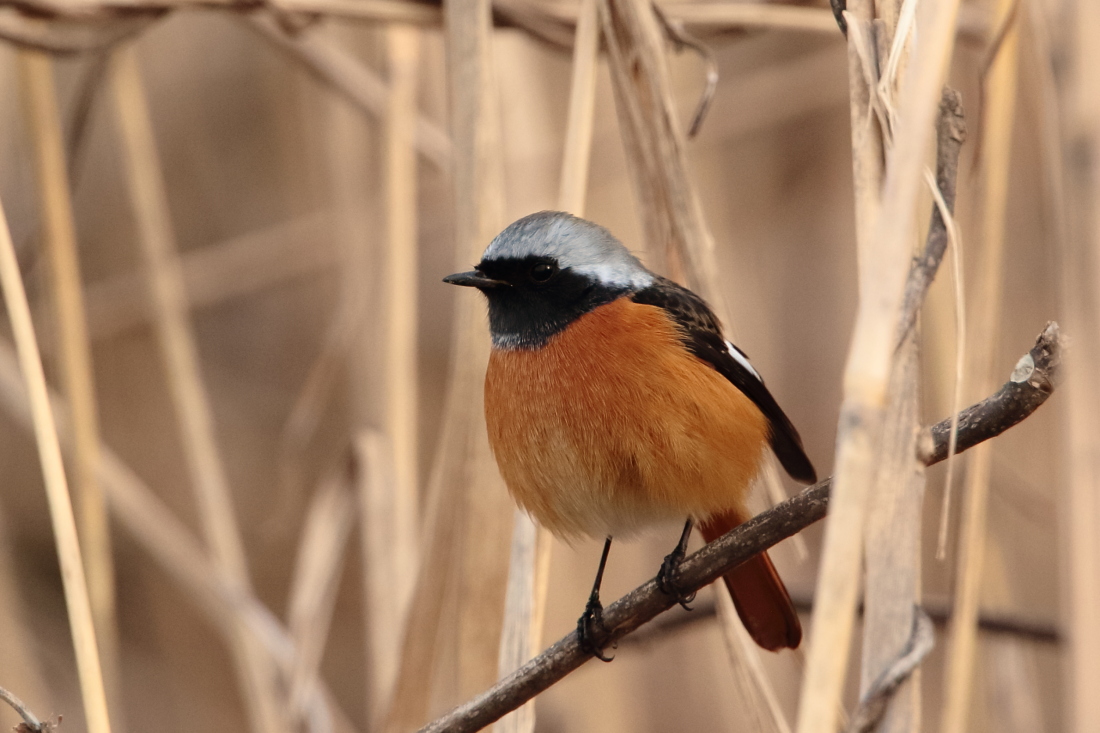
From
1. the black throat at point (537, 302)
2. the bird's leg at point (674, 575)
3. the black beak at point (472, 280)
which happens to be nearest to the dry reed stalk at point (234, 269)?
the black throat at point (537, 302)

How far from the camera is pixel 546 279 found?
8.34 ft

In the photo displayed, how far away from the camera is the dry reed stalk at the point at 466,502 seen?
193 centimetres

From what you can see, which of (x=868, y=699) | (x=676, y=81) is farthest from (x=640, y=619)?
(x=676, y=81)

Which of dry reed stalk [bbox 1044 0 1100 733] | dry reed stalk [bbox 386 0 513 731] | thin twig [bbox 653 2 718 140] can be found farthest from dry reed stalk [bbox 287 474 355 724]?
dry reed stalk [bbox 1044 0 1100 733]

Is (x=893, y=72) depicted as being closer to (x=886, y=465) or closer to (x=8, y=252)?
(x=886, y=465)

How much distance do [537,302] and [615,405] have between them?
41 centimetres

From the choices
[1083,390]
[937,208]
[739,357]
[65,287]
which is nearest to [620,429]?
[739,357]

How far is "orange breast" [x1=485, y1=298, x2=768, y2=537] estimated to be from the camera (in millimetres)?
2248

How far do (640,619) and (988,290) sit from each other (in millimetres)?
1055

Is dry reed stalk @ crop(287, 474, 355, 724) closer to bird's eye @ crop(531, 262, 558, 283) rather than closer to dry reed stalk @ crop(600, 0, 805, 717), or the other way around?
bird's eye @ crop(531, 262, 558, 283)

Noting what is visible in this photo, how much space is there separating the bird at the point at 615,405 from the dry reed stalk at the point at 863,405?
3.42ft

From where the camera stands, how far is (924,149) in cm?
103

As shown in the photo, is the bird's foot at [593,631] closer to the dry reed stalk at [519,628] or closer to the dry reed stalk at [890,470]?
the dry reed stalk at [519,628]

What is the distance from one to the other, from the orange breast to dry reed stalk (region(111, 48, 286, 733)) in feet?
3.60
